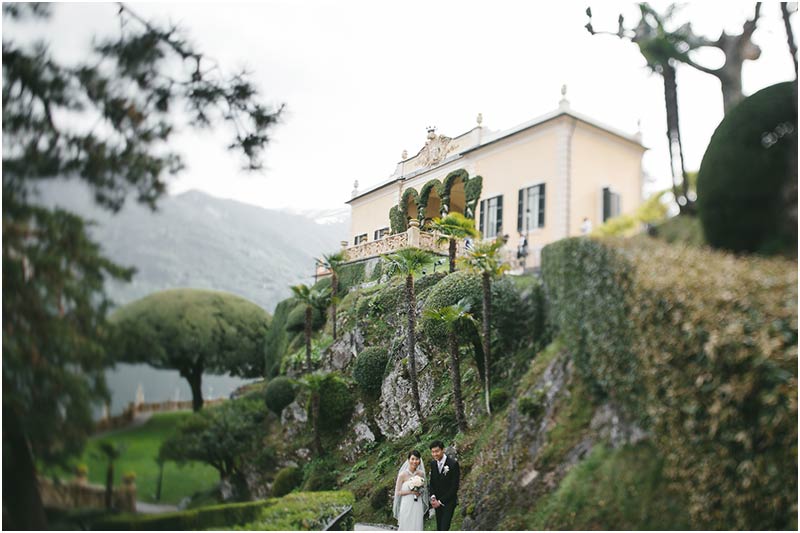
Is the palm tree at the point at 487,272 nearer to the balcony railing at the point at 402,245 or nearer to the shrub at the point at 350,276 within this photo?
the balcony railing at the point at 402,245

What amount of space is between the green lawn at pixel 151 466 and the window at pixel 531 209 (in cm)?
313

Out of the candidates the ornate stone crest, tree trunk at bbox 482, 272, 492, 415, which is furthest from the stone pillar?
tree trunk at bbox 482, 272, 492, 415

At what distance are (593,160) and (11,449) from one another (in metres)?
5.25

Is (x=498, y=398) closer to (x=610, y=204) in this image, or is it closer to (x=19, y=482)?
(x=610, y=204)

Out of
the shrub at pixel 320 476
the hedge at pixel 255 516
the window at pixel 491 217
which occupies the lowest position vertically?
the hedge at pixel 255 516

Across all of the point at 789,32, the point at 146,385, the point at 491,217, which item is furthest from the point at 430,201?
the point at 789,32

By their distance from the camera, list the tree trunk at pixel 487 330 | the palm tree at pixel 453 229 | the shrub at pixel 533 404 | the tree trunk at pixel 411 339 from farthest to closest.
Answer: the tree trunk at pixel 411 339 → the palm tree at pixel 453 229 → the tree trunk at pixel 487 330 → the shrub at pixel 533 404

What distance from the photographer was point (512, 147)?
4895 millimetres

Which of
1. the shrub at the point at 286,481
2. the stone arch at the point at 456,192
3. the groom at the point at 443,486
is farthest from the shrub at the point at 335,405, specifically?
the stone arch at the point at 456,192

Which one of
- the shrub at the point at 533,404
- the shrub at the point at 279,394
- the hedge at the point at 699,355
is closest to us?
the hedge at the point at 699,355

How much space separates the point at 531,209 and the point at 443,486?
2.17 meters

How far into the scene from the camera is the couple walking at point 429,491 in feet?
15.3

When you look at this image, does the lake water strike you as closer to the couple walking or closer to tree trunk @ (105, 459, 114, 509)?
tree trunk @ (105, 459, 114, 509)

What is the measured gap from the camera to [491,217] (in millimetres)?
4844
